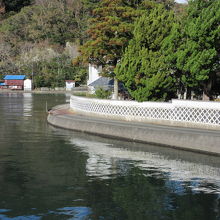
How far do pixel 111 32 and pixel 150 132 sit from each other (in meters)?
20.1

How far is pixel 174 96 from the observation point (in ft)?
154

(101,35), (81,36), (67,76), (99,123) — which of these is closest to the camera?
(99,123)

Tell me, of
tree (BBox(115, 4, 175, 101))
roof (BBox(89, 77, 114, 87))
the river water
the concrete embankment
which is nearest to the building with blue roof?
roof (BBox(89, 77, 114, 87))

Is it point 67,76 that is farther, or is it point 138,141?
point 67,76

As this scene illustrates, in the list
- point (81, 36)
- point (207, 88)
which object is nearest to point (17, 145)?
point (207, 88)

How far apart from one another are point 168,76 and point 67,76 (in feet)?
342

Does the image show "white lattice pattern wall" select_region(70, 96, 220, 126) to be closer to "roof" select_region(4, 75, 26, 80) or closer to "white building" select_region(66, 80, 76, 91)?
"white building" select_region(66, 80, 76, 91)

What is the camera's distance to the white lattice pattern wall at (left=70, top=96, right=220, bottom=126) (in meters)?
35.0

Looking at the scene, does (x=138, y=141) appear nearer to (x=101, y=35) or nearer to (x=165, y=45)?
(x=165, y=45)

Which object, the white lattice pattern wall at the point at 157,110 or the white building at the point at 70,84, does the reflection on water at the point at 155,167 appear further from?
the white building at the point at 70,84

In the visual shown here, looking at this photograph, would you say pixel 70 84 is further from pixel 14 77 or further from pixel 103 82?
pixel 103 82

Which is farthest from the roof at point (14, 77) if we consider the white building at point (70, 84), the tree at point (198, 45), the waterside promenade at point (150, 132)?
the tree at point (198, 45)

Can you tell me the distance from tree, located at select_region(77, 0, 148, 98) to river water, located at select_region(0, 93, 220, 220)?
17.0 meters

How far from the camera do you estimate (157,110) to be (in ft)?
130
